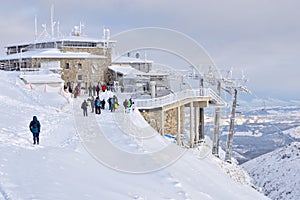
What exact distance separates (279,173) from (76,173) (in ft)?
120

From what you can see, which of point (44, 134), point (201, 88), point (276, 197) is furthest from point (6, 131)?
point (276, 197)

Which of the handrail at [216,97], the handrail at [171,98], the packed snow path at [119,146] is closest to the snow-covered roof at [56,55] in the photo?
the handrail at [171,98]

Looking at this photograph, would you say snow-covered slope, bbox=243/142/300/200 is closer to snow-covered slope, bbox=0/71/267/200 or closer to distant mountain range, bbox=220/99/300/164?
distant mountain range, bbox=220/99/300/164

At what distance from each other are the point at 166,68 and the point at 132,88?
401cm

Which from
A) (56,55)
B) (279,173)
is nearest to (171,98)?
(56,55)

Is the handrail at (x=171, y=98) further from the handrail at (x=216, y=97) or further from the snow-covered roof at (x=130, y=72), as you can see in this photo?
the snow-covered roof at (x=130, y=72)

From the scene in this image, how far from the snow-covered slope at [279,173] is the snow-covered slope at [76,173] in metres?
22.0

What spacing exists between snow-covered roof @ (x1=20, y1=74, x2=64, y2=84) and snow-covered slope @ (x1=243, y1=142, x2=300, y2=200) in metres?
23.6

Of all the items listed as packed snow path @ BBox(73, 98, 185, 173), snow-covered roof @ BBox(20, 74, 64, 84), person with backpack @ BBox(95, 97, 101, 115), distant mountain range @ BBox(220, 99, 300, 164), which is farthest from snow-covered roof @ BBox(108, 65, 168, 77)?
distant mountain range @ BBox(220, 99, 300, 164)

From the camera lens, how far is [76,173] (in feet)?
41.3

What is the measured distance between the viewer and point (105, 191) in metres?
11.2

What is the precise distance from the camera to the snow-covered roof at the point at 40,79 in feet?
113

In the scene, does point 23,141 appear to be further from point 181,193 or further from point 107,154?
point 181,193

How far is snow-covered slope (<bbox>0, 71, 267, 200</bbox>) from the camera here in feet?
34.9
